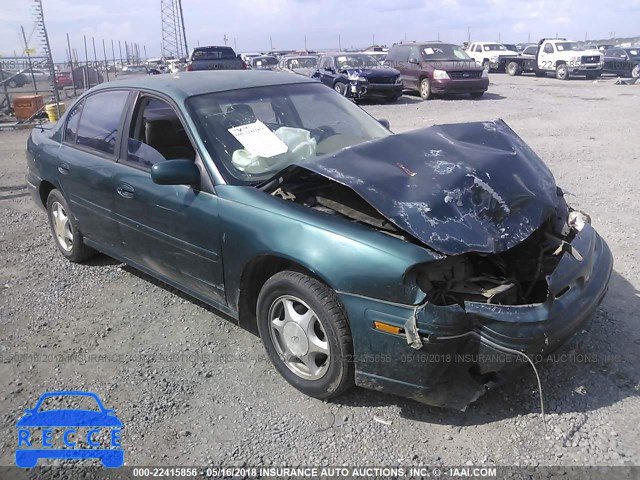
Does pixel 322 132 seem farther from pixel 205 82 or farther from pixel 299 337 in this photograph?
pixel 299 337

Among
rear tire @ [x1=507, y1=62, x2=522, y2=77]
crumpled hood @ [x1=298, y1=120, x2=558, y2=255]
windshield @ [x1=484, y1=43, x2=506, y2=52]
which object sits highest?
crumpled hood @ [x1=298, y1=120, x2=558, y2=255]

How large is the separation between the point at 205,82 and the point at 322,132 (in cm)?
93

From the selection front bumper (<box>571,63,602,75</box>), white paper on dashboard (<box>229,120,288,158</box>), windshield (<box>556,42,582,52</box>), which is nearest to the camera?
white paper on dashboard (<box>229,120,288,158</box>)

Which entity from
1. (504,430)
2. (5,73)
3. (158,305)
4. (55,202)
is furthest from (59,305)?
(5,73)

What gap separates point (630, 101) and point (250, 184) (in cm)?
1633

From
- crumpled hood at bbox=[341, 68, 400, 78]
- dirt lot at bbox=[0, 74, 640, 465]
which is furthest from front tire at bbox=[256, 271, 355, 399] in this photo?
crumpled hood at bbox=[341, 68, 400, 78]

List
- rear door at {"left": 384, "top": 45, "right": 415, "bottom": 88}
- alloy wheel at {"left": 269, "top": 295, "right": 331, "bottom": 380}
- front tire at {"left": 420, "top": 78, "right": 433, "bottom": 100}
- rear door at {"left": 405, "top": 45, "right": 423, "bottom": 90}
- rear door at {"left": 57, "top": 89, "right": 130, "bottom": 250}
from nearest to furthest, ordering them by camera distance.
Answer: alloy wheel at {"left": 269, "top": 295, "right": 331, "bottom": 380} < rear door at {"left": 57, "top": 89, "right": 130, "bottom": 250} < front tire at {"left": 420, "top": 78, "right": 433, "bottom": 100} < rear door at {"left": 405, "top": 45, "right": 423, "bottom": 90} < rear door at {"left": 384, "top": 45, "right": 415, "bottom": 88}

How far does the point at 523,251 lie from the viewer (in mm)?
3027

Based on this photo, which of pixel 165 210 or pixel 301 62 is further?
pixel 301 62

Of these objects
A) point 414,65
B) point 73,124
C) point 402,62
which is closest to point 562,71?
point 402,62

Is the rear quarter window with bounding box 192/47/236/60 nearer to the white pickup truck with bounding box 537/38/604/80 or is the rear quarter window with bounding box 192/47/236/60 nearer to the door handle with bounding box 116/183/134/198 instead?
the white pickup truck with bounding box 537/38/604/80

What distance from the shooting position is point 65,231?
4.88 metres

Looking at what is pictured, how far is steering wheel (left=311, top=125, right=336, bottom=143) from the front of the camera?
377 centimetres

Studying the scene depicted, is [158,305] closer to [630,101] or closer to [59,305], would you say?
[59,305]
